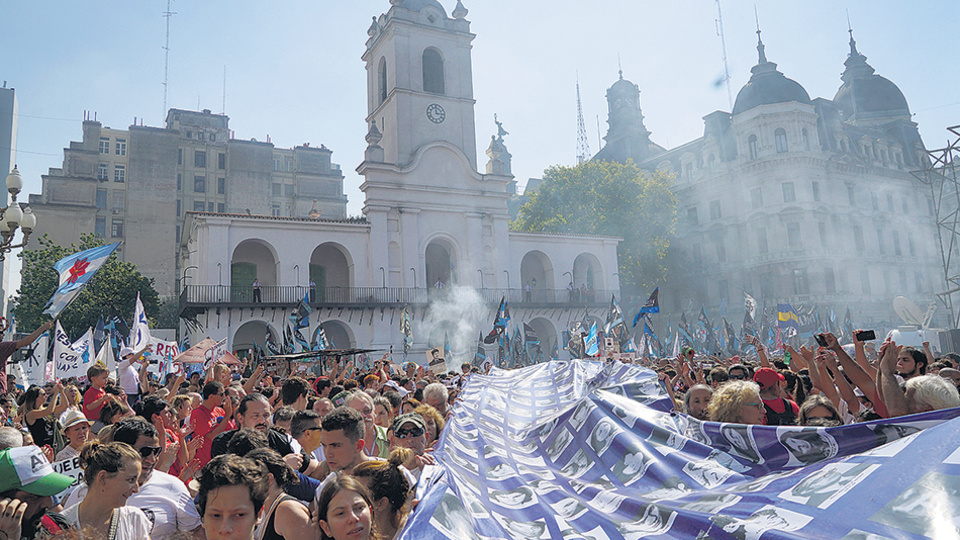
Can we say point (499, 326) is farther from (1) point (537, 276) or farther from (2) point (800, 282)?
(2) point (800, 282)

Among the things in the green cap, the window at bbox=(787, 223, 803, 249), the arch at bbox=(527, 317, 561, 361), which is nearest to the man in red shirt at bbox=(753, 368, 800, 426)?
the green cap

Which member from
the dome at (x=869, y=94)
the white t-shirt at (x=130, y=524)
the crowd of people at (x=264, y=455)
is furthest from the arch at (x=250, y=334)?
the dome at (x=869, y=94)

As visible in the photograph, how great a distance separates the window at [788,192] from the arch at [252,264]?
38385 mm

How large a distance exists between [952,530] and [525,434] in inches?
226

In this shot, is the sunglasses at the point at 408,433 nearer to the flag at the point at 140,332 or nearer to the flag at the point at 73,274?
the flag at the point at 73,274

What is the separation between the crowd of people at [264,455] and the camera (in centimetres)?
330

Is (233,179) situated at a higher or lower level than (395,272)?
higher

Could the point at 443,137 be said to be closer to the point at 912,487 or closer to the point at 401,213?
the point at 401,213

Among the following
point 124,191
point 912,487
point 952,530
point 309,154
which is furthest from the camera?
point 309,154

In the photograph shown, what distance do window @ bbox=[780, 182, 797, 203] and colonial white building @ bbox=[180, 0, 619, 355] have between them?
16233mm

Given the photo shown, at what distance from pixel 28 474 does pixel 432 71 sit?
4056 cm

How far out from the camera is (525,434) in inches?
329

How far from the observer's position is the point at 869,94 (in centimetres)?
6009

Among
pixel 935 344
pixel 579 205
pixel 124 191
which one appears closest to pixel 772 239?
pixel 579 205
